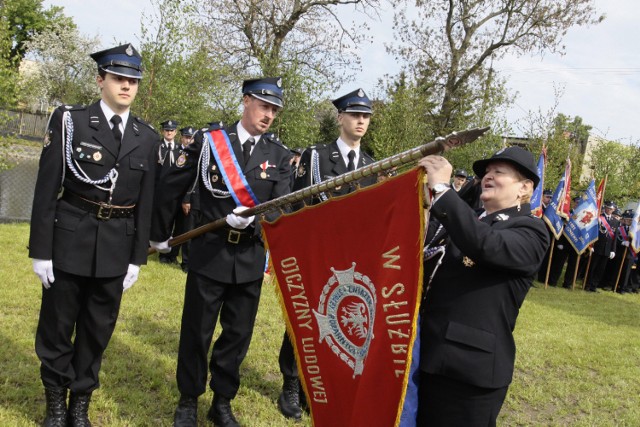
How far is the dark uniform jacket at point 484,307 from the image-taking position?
2.44m

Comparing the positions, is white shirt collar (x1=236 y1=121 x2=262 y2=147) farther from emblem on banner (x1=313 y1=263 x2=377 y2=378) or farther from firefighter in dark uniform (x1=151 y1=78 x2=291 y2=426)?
emblem on banner (x1=313 y1=263 x2=377 y2=378)

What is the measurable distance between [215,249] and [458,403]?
6.44 ft

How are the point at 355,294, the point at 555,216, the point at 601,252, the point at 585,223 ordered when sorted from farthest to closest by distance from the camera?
the point at 601,252, the point at 585,223, the point at 555,216, the point at 355,294

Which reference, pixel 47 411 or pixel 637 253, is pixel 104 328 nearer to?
pixel 47 411

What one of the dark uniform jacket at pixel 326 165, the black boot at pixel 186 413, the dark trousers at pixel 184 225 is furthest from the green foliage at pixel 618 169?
the black boot at pixel 186 413

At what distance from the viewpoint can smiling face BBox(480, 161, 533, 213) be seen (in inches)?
101

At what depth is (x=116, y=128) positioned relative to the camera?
139 inches

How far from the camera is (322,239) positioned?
115 inches

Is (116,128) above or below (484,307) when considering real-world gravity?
above

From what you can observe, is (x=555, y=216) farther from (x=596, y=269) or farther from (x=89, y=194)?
(x=89, y=194)

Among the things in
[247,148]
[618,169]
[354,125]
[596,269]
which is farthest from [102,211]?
[618,169]

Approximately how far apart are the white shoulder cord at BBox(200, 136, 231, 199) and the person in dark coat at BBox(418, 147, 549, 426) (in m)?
1.74

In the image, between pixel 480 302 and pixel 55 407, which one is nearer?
pixel 480 302

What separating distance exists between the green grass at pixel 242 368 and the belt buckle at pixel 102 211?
1.43 meters
